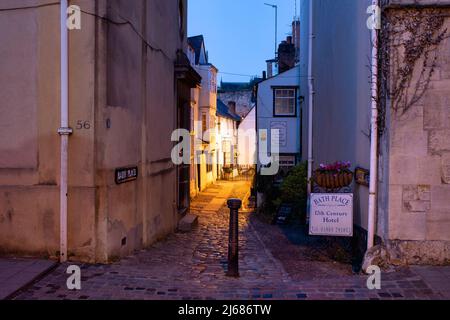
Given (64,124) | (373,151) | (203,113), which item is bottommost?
(373,151)

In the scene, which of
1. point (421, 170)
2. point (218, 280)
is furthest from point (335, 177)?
point (218, 280)

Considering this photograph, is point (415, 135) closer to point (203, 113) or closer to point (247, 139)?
point (203, 113)

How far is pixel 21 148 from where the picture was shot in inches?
248

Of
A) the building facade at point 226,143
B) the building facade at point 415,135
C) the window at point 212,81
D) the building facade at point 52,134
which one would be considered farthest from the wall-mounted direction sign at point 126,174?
the building facade at point 226,143

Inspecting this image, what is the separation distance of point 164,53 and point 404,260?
262 inches

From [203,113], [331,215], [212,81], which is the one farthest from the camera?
[212,81]

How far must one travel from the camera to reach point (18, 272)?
5.47 metres

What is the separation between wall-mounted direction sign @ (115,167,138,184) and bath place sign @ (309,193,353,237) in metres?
2.94

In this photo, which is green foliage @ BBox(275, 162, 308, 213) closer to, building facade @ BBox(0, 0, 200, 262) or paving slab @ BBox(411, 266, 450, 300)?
paving slab @ BBox(411, 266, 450, 300)

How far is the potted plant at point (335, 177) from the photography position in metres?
7.25

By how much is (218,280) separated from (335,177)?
2.60 meters

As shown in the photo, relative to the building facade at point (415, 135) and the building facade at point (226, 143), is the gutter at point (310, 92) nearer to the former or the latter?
the building facade at point (415, 135)

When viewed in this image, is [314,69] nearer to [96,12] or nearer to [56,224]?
[96,12]
